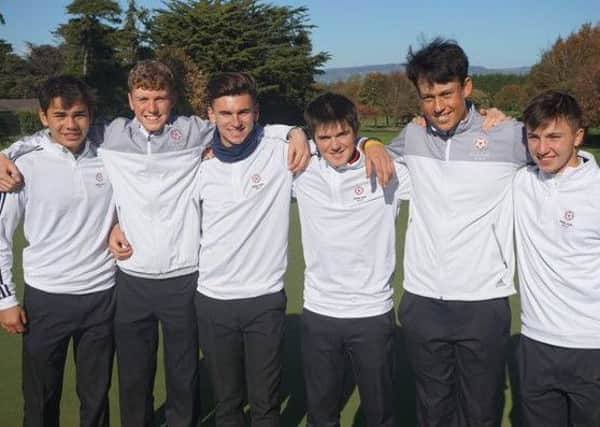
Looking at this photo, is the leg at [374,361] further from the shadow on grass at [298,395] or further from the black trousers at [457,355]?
the shadow on grass at [298,395]

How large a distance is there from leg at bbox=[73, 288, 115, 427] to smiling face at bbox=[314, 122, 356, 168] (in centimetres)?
145

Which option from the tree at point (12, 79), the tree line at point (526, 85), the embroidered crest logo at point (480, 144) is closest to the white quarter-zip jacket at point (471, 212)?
the embroidered crest logo at point (480, 144)

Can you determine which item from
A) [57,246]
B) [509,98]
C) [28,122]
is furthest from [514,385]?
[509,98]

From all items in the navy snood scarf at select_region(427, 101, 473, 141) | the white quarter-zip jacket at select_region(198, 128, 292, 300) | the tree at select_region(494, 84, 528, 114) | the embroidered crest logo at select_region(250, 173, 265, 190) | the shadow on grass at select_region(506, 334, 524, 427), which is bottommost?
the shadow on grass at select_region(506, 334, 524, 427)

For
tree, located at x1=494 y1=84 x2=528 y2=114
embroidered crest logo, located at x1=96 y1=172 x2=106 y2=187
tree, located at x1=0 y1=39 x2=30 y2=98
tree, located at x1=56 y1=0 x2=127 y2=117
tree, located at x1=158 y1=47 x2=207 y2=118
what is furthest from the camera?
tree, located at x1=494 y1=84 x2=528 y2=114

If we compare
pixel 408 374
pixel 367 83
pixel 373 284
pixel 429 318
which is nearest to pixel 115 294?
pixel 373 284

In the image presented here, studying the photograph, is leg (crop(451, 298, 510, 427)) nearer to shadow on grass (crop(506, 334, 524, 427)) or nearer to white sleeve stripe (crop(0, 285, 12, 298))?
shadow on grass (crop(506, 334, 524, 427))

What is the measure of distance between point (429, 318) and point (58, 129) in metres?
2.18

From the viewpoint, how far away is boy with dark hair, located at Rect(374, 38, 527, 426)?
10.2 ft

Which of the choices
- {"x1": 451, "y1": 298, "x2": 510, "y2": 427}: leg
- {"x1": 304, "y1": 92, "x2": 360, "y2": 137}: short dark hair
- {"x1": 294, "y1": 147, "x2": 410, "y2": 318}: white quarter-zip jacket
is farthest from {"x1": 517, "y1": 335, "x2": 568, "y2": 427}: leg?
{"x1": 304, "y1": 92, "x2": 360, "y2": 137}: short dark hair

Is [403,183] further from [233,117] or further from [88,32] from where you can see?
[88,32]

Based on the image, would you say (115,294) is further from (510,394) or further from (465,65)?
(510,394)

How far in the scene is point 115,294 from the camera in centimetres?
356

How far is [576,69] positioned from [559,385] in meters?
42.1
